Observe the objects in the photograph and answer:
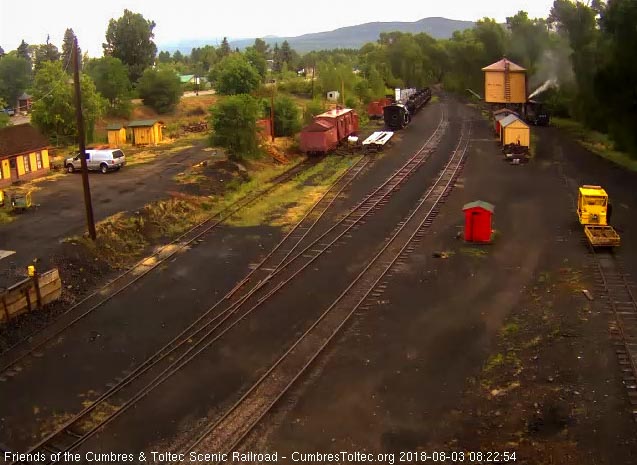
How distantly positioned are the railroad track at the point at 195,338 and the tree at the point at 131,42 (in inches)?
2508

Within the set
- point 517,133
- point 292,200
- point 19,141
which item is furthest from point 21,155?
point 517,133

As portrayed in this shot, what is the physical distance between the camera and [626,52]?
3036cm

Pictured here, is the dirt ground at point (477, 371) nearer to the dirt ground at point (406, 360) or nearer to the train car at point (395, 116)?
the dirt ground at point (406, 360)

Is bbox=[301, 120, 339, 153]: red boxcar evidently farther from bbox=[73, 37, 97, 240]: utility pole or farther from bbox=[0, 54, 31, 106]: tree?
bbox=[0, 54, 31, 106]: tree

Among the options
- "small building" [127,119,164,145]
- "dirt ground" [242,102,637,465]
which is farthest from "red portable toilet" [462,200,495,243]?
"small building" [127,119,164,145]

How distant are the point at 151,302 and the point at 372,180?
1888 cm

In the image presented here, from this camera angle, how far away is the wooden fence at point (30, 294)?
53.1 feet

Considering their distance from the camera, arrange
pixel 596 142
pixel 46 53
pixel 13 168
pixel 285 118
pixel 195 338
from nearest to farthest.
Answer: pixel 195 338, pixel 13 168, pixel 596 142, pixel 285 118, pixel 46 53

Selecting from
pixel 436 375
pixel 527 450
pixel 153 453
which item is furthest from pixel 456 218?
pixel 153 453

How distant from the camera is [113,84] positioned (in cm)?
6538

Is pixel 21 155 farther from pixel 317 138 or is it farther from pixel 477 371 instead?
pixel 477 371

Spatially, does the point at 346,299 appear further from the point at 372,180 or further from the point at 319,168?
the point at 319,168

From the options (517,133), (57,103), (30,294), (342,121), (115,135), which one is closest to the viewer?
(30,294)

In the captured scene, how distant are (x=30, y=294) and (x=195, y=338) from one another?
17.2 ft
